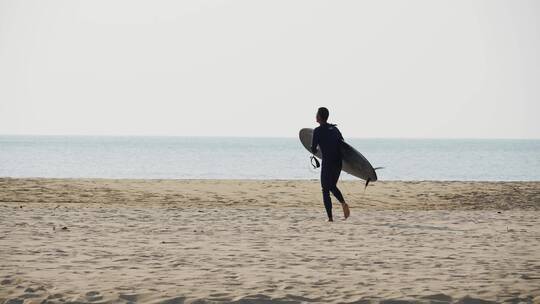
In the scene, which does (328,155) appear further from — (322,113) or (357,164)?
(357,164)

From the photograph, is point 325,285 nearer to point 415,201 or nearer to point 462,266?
point 462,266

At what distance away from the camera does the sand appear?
18.1 ft

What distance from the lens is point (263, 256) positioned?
7402mm

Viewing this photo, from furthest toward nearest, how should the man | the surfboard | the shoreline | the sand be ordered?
1. the shoreline
2. the surfboard
3. the man
4. the sand

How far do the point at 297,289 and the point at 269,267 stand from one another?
1068mm

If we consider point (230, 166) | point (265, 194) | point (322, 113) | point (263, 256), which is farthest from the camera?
point (230, 166)

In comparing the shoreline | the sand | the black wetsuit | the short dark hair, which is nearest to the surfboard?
the sand

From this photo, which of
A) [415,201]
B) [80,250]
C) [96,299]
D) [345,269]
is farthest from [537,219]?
[96,299]

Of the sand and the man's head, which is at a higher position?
the man's head

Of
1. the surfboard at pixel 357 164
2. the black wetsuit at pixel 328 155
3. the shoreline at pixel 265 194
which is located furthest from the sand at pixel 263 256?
the shoreline at pixel 265 194

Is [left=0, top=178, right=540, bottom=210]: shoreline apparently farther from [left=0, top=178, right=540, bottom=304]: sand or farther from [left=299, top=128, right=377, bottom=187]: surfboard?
[left=299, top=128, right=377, bottom=187]: surfboard

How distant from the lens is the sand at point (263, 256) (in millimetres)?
5516

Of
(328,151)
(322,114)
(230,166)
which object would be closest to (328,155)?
(328,151)

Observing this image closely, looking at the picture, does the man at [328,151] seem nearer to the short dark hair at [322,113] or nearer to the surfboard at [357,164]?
the short dark hair at [322,113]
